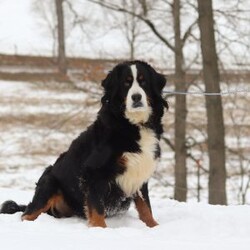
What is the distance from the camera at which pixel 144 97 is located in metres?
4.86

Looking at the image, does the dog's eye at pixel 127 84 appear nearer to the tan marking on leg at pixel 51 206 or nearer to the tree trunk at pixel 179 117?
the tan marking on leg at pixel 51 206

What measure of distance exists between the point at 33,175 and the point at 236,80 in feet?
25.1

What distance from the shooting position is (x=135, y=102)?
15.9 feet

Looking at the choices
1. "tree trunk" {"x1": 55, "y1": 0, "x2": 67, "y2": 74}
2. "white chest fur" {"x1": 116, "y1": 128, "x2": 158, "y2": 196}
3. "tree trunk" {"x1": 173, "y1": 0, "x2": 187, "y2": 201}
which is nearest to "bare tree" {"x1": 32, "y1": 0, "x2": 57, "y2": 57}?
"tree trunk" {"x1": 55, "y1": 0, "x2": 67, "y2": 74}

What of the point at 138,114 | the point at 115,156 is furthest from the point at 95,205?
the point at 138,114

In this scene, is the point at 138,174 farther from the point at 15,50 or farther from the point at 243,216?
the point at 15,50

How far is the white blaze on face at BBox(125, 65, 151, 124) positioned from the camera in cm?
481

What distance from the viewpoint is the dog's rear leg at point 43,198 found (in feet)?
17.0

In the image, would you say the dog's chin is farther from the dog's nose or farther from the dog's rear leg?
the dog's rear leg

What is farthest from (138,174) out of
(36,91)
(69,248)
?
(36,91)

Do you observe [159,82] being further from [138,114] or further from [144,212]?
[144,212]

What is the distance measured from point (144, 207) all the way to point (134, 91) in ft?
4.07

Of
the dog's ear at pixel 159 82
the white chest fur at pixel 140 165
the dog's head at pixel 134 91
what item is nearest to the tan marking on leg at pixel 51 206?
the white chest fur at pixel 140 165

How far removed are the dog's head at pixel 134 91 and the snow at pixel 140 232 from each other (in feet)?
3.48
